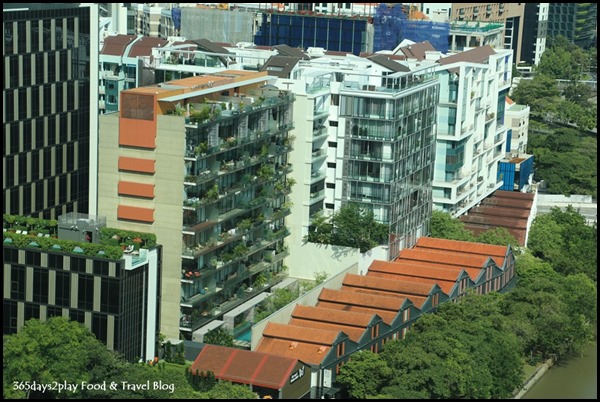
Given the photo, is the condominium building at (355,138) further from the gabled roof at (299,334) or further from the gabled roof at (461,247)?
the gabled roof at (299,334)

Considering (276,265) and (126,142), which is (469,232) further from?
(126,142)

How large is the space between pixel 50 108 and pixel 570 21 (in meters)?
95.2

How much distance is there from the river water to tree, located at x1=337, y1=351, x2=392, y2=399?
5919 mm

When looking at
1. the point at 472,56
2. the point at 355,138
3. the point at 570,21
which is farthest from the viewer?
the point at 570,21

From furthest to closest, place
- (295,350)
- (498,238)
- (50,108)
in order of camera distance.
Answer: (498,238) < (50,108) < (295,350)

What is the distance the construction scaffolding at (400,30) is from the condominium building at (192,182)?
33.8 m

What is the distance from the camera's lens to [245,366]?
43.5m

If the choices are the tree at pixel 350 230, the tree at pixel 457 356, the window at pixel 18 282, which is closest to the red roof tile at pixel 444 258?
the tree at pixel 350 230

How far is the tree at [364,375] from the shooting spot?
4450 cm

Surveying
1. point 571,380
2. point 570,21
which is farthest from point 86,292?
point 570,21

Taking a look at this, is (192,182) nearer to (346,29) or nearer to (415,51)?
(415,51)

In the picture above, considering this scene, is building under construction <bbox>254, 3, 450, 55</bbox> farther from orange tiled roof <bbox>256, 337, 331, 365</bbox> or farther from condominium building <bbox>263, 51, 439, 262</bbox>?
orange tiled roof <bbox>256, 337, 331, 365</bbox>

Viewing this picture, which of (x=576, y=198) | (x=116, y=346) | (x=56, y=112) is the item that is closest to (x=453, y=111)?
(x=576, y=198)

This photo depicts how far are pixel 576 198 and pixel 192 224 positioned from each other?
1240 inches
